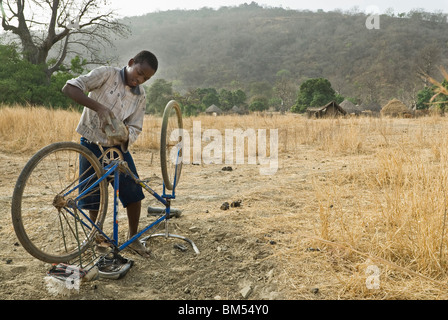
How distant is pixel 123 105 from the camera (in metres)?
2.47

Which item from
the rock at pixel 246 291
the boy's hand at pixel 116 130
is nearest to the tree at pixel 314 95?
the boy's hand at pixel 116 130

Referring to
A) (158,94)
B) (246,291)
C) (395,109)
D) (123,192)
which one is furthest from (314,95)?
(246,291)

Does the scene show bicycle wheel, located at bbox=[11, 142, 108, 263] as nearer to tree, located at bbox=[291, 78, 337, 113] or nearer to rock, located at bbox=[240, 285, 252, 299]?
rock, located at bbox=[240, 285, 252, 299]

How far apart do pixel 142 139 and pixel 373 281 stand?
676 cm

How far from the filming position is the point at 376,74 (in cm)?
7138

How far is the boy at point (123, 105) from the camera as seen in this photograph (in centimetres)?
235

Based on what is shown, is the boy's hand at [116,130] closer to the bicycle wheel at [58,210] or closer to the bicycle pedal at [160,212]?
the bicycle wheel at [58,210]

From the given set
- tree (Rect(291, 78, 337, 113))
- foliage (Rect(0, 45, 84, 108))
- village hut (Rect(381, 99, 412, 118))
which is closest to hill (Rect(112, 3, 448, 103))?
tree (Rect(291, 78, 337, 113))

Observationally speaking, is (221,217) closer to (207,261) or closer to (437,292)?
(207,261)

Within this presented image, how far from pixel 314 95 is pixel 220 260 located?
3378cm

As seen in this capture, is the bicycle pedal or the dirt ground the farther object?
the bicycle pedal

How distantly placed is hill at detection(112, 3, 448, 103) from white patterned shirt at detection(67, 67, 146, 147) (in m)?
56.8

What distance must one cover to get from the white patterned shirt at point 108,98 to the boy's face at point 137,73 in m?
0.05

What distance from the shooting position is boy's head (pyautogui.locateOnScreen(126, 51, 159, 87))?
2.35m
